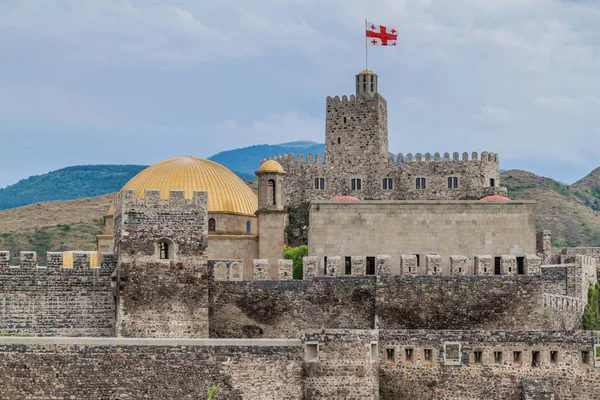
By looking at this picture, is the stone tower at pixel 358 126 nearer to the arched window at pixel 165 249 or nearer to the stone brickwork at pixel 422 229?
the stone brickwork at pixel 422 229

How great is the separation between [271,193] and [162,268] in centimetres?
689

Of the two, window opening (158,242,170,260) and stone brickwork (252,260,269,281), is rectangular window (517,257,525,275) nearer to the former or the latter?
stone brickwork (252,260,269,281)

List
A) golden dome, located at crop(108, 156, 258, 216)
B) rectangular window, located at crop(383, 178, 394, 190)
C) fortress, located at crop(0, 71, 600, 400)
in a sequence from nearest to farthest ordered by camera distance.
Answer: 1. fortress, located at crop(0, 71, 600, 400)
2. golden dome, located at crop(108, 156, 258, 216)
3. rectangular window, located at crop(383, 178, 394, 190)

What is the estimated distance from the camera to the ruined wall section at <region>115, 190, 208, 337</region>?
128ft

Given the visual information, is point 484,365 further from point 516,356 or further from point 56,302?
point 56,302

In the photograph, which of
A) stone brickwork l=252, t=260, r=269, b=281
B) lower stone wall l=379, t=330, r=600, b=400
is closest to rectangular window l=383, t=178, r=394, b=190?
stone brickwork l=252, t=260, r=269, b=281

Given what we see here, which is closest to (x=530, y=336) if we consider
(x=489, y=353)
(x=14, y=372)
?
(x=489, y=353)

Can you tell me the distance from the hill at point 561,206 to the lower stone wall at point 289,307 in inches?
1937

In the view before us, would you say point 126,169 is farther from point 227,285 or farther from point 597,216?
point 227,285

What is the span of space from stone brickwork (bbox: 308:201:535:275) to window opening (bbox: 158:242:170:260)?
514 cm

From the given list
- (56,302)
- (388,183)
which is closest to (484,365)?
(56,302)

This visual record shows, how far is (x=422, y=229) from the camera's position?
42.2 meters

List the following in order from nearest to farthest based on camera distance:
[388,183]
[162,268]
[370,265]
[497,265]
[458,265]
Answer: [162,268]
[458,265]
[497,265]
[370,265]
[388,183]

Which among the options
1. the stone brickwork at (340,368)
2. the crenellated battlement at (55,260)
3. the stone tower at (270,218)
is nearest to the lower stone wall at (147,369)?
the stone brickwork at (340,368)
